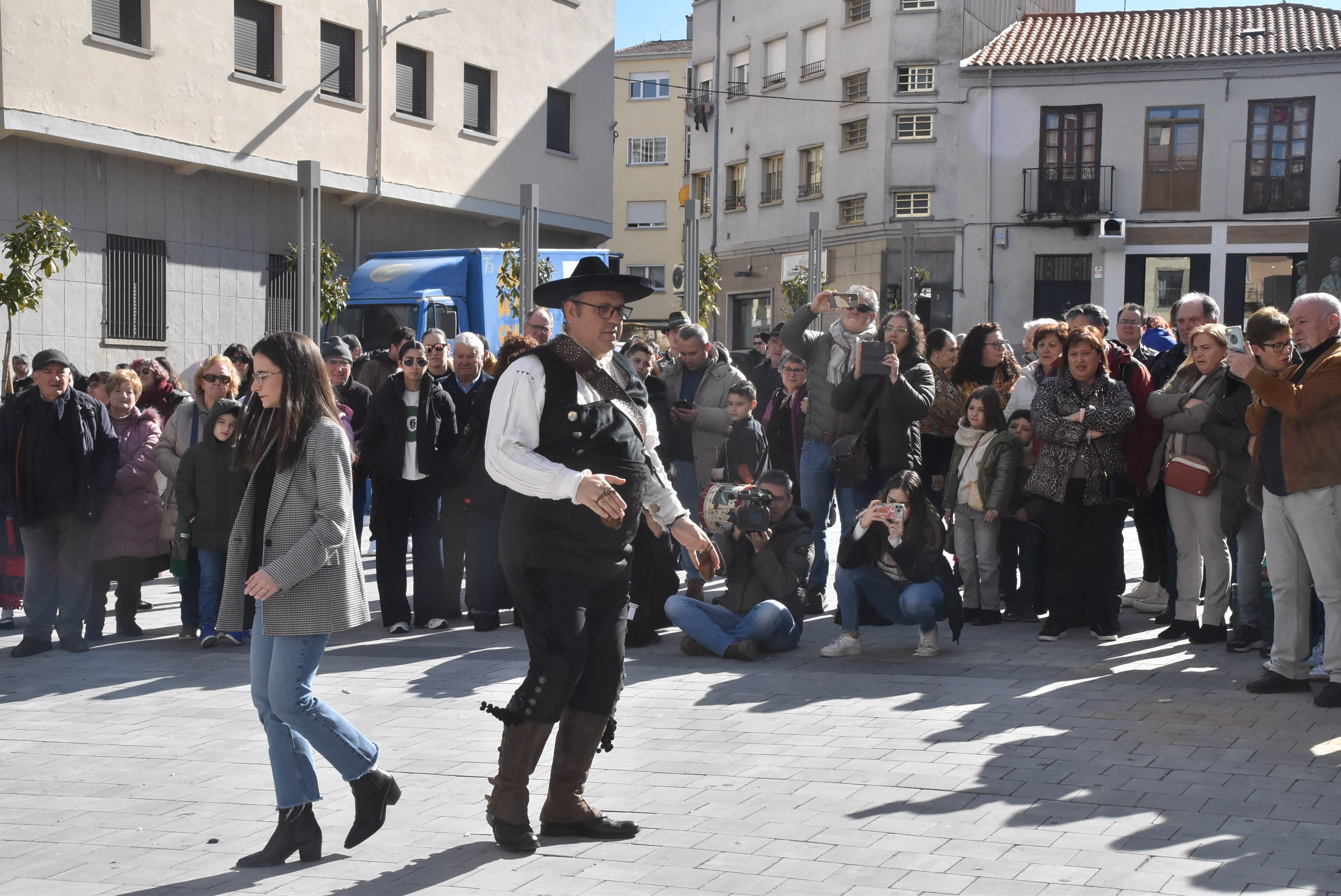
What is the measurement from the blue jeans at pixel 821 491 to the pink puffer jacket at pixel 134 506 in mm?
4459

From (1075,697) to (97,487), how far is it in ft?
20.2

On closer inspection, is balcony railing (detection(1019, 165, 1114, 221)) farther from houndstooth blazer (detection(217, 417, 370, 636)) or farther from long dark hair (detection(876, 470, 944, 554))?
houndstooth blazer (detection(217, 417, 370, 636))

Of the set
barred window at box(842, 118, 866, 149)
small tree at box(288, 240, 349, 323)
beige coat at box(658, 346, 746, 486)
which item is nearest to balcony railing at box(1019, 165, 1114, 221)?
barred window at box(842, 118, 866, 149)

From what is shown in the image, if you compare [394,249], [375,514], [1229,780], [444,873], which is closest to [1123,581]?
[1229,780]

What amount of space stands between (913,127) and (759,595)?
34588mm

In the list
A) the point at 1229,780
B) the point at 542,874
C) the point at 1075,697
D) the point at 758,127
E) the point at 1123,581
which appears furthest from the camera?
the point at 758,127

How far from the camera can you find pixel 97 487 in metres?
9.40

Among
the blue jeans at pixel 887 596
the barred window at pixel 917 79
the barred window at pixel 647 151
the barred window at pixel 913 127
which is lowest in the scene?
the blue jeans at pixel 887 596

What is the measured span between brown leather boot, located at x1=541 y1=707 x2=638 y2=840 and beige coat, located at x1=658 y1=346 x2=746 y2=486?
590cm

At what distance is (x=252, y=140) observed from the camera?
77.8 feet

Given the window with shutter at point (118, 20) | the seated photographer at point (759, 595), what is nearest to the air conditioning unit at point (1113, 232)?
the window with shutter at point (118, 20)

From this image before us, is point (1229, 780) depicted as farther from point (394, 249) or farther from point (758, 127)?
point (758, 127)

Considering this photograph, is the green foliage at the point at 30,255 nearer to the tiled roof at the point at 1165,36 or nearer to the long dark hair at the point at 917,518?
the long dark hair at the point at 917,518

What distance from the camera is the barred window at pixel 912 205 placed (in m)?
41.2
